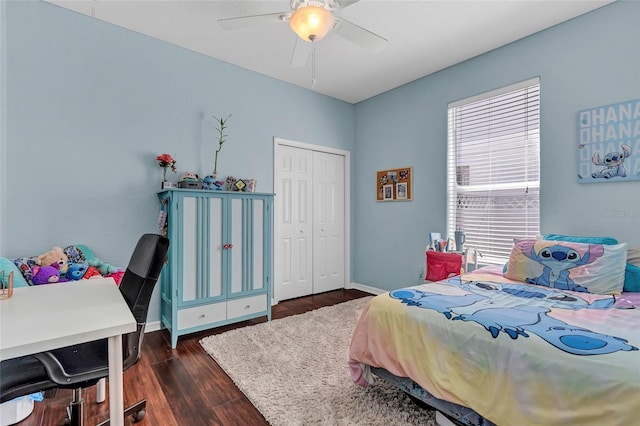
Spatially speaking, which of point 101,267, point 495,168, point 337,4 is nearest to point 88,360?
point 101,267

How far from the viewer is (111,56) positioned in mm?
2736

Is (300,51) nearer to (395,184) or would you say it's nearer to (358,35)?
(358,35)

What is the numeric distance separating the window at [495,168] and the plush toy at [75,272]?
345 centimetres

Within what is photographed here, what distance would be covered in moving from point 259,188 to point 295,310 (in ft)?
4.99

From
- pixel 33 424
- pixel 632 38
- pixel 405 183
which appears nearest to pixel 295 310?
pixel 405 183

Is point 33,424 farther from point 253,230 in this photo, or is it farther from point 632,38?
point 632,38

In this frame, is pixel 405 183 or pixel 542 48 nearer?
pixel 542 48

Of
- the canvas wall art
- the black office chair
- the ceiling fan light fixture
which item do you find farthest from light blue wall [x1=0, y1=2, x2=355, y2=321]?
the canvas wall art

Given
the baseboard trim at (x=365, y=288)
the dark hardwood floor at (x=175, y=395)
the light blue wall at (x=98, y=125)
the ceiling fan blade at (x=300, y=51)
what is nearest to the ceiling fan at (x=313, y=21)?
the ceiling fan blade at (x=300, y=51)

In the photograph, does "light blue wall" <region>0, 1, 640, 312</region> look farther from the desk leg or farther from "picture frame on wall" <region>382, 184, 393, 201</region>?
the desk leg

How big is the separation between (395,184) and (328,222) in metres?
1.10

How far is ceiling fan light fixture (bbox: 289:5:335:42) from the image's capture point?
69.4 inches

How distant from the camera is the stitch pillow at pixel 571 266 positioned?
1.95m

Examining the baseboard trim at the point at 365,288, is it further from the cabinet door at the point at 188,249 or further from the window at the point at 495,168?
the cabinet door at the point at 188,249
